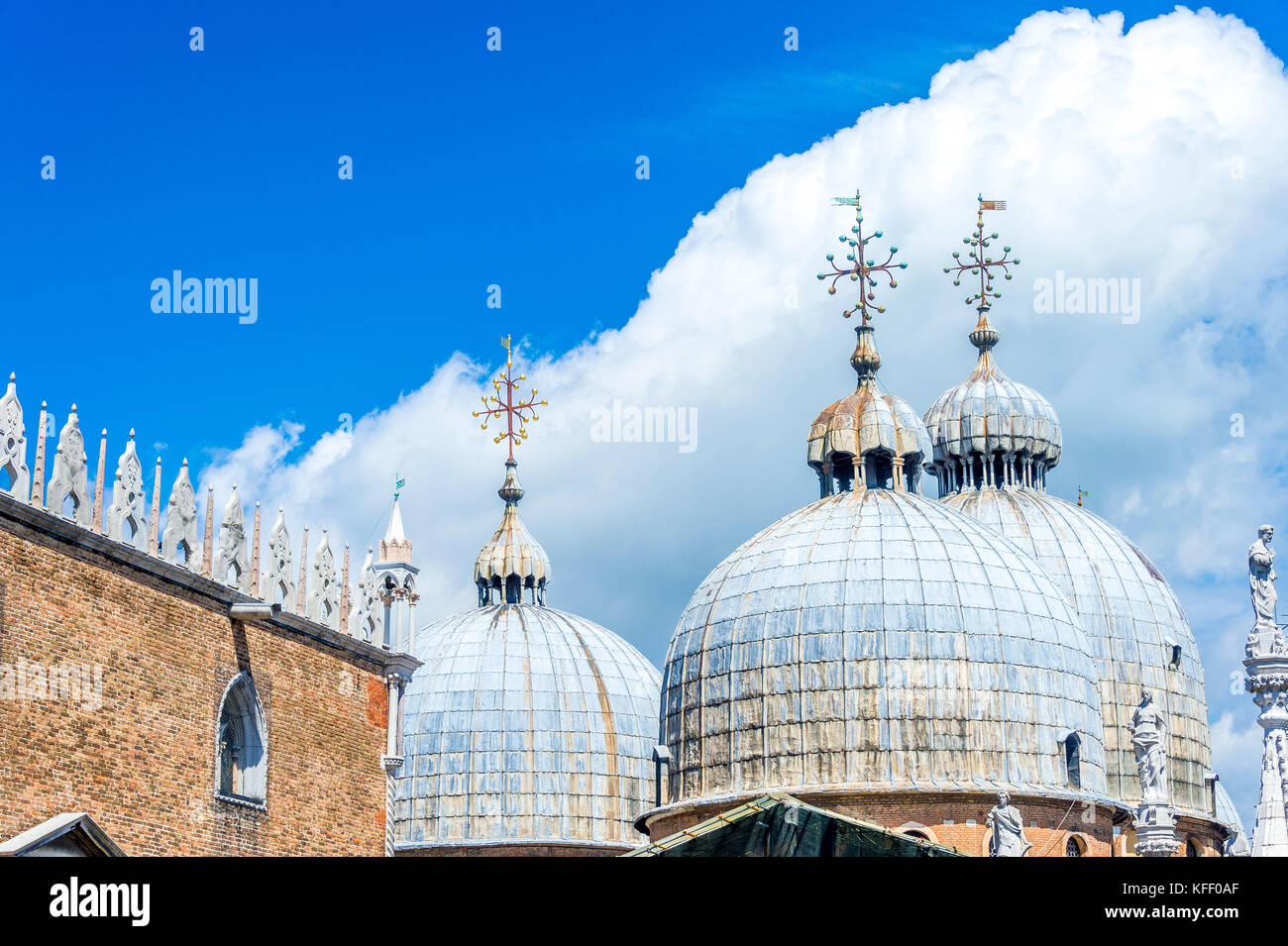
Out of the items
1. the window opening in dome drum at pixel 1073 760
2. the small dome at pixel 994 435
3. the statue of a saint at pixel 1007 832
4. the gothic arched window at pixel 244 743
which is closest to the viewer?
the gothic arched window at pixel 244 743

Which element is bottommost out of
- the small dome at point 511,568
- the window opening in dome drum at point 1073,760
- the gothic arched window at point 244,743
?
the gothic arched window at point 244,743

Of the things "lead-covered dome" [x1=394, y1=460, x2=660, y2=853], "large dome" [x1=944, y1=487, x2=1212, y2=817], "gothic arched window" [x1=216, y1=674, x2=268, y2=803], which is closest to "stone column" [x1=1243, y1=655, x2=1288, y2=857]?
"large dome" [x1=944, y1=487, x2=1212, y2=817]

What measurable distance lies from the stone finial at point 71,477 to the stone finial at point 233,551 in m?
3.48

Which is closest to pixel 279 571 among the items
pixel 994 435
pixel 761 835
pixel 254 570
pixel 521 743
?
pixel 254 570

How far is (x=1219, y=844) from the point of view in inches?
2024

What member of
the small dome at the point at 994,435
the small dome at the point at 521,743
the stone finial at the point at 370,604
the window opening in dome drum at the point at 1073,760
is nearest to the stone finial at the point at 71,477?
→ the stone finial at the point at 370,604

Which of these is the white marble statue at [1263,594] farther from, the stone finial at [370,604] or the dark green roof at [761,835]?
the stone finial at [370,604]

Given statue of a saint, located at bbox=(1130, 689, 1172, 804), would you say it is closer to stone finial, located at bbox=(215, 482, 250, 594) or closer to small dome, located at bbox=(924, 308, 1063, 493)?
stone finial, located at bbox=(215, 482, 250, 594)

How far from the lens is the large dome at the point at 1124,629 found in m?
51.0

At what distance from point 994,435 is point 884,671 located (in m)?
15.9

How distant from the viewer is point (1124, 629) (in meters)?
52.4

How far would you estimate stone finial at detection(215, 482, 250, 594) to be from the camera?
31.4m

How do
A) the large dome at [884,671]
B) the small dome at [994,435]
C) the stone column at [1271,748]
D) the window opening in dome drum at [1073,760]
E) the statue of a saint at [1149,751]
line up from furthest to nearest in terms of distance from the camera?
the small dome at [994,435], the window opening in dome drum at [1073,760], the large dome at [884,671], the statue of a saint at [1149,751], the stone column at [1271,748]
